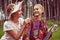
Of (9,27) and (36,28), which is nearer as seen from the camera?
(9,27)

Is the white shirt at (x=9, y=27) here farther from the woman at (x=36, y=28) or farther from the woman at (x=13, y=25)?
the woman at (x=36, y=28)

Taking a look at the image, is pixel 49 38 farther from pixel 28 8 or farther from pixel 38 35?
pixel 28 8

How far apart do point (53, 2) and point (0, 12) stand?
0.44m

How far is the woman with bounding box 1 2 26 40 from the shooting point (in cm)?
134

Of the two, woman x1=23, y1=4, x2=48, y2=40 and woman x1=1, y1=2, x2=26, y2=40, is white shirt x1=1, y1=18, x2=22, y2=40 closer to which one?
woman x1=1, y1=2, x2=26, y2=40

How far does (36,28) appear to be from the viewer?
146cm

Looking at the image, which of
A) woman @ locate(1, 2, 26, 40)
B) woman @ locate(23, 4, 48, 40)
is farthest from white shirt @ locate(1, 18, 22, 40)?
woman @ locate(23, 4, 48, 40)

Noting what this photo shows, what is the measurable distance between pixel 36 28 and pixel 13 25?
0.56ft

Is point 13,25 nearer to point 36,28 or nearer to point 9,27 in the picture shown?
point 9,27

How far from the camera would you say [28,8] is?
1.65m

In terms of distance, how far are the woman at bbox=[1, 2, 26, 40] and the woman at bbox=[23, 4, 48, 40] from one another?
Answer: 3.5 inches

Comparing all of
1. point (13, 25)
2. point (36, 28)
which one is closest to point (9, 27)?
point (13, 25)

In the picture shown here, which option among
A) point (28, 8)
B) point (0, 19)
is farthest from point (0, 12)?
point (28, 8)

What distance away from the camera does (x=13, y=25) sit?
1.37 meters
